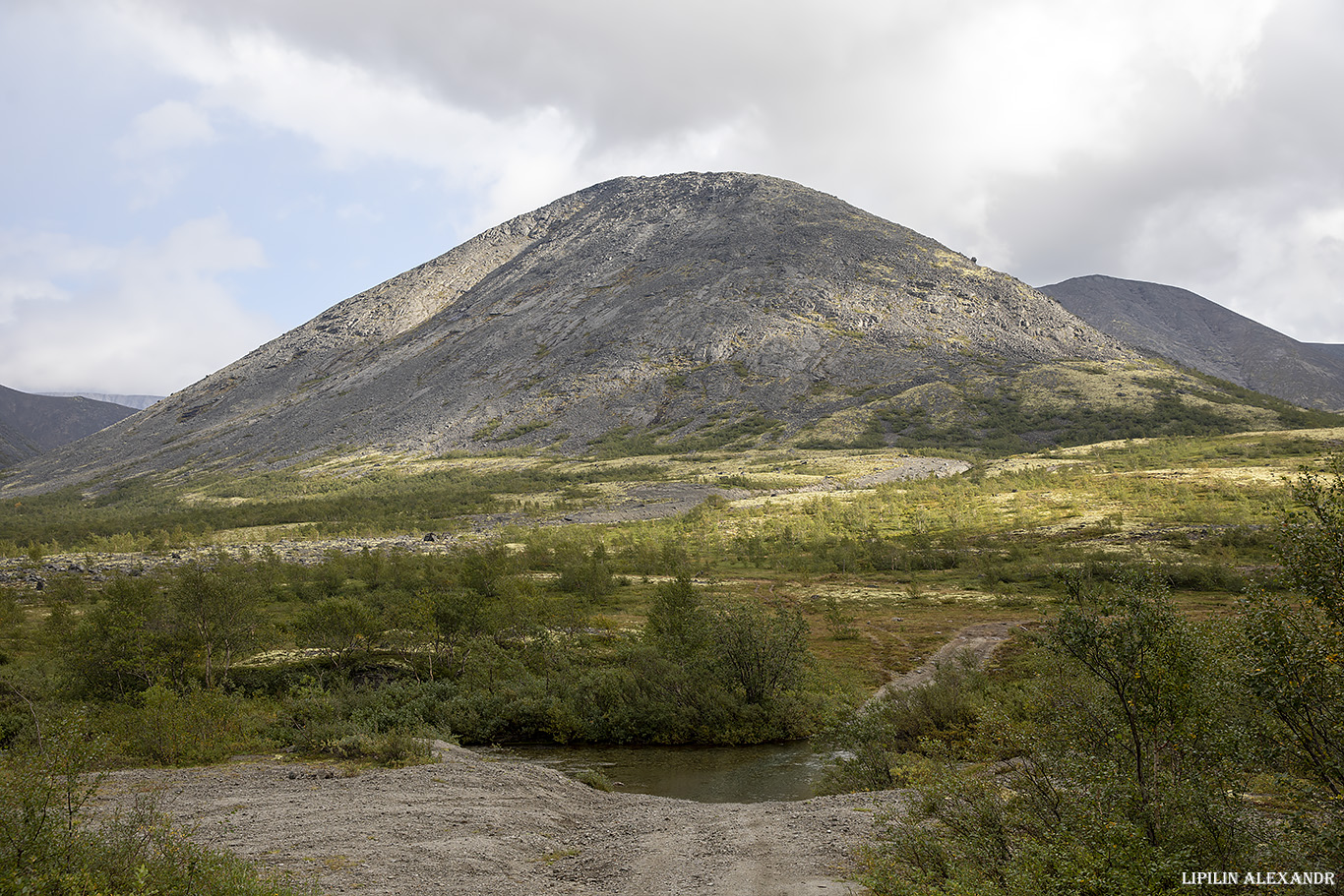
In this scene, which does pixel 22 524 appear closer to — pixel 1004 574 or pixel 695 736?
pixel 695 736

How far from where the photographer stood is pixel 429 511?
260 feet

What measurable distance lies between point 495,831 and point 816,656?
19.3 metres

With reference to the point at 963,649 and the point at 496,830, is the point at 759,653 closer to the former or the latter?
the point at 963,649

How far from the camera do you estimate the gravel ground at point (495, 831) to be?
416 inches

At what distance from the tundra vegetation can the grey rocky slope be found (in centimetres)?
7108

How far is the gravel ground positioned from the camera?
34.6 ft

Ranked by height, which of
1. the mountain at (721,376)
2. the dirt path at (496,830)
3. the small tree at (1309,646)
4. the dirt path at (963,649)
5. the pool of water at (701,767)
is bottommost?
the pool of water at (701,767)

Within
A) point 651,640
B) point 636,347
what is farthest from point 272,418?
point 651,640

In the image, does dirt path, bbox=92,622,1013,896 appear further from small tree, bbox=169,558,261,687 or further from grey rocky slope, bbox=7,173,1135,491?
grey rocky slope, bbox=7,173,1135,491

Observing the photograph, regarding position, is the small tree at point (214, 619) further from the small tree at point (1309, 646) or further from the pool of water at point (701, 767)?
the small tree at point (1309, 646)

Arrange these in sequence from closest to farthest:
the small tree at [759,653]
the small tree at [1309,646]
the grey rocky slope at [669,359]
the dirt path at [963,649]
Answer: the small tree at [1309,646] < the small tree at [759,653] < the dirt path at [963,649] < the grey rocky slope at [669,359]

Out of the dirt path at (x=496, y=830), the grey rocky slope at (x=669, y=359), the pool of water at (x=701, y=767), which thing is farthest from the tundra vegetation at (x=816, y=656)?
the grey rocky slope at (x=669, y=359)

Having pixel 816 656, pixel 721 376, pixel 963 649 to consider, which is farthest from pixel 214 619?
pixel 721 376

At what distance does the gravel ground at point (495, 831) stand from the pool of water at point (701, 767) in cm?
205
